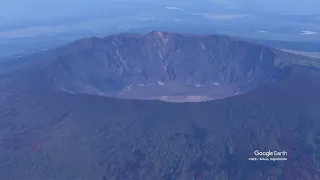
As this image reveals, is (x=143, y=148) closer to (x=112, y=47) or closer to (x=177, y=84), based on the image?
(x=177, y=84)

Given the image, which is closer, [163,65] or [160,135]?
[160,135]

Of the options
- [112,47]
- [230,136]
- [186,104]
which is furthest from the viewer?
[112,47]

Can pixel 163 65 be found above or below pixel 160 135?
above

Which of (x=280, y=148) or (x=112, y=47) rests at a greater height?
(x=112, y=47)

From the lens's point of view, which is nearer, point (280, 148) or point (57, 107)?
point (280, 148)

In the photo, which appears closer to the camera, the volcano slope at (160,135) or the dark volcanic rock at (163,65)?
the volcano slope at (160,135)

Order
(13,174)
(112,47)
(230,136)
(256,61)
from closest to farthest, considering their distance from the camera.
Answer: (13,174) < (230,136) < (256,61) < (112,47)

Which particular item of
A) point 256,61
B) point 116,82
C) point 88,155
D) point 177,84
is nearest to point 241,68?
point 256,61

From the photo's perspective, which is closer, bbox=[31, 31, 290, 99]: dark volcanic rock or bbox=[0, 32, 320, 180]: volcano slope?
bbox=[0, 32, 320, 180]: volcano slope
